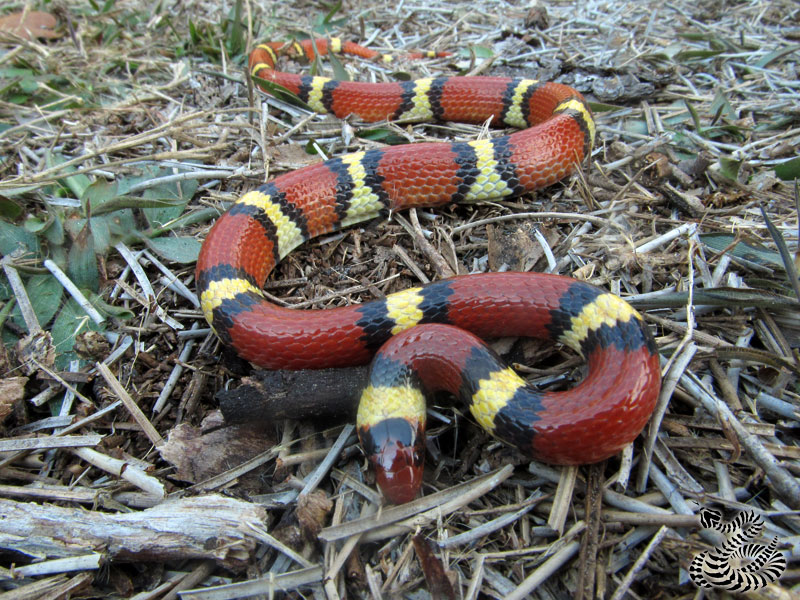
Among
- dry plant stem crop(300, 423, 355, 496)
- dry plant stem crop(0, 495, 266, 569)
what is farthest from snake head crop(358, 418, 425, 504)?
dry plant stem crop(0, 495, 266, 569)

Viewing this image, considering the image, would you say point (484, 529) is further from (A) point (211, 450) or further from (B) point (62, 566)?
(B) point (62, 566)

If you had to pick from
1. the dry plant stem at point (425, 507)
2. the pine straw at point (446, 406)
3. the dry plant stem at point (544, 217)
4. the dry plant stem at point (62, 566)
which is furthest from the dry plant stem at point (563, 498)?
the dry plant stem at point (62, 566)

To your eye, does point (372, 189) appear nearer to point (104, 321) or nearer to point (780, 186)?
point (104, 321)

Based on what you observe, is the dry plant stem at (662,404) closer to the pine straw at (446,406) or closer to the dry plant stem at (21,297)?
the pine straw at (446,406)

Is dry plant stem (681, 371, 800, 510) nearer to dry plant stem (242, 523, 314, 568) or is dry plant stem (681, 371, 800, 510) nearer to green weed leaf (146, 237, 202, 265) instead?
dry plant stem (242, 523, 314, 568)

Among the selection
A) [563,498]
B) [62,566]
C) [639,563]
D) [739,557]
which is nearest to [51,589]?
[62,566]

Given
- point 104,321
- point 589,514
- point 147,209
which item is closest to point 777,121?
point 589,514
